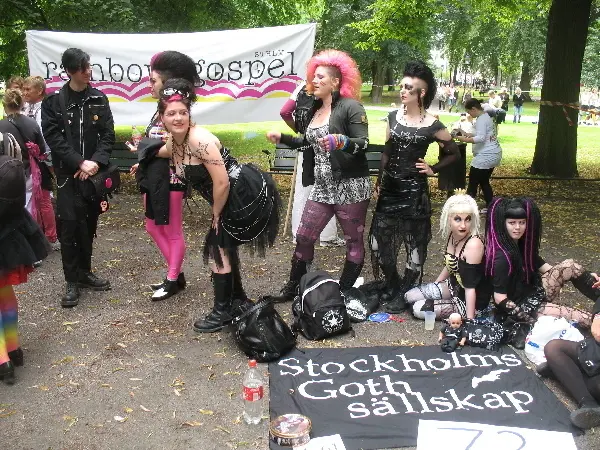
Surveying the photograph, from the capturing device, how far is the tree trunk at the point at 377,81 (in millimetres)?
32531

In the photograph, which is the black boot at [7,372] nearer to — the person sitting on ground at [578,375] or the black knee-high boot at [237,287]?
the black knee-high boot at [237,287]

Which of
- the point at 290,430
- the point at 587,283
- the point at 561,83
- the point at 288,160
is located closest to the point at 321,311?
the point at 290,430

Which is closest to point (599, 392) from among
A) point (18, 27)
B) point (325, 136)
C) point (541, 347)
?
point (541, 347)

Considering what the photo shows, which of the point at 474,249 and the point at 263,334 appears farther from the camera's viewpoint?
the point at 474,249

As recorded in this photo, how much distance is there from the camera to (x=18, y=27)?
11.2 m

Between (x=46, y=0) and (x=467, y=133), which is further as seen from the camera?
(x=46, y=0)

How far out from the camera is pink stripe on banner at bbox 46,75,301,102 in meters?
7.80

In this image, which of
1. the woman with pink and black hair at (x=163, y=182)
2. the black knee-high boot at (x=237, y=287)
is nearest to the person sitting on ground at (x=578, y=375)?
the black knee-high boot at (x=237, y=287)

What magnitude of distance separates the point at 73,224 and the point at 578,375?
3.89 metres

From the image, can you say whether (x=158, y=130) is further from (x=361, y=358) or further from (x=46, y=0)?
(x=46, y=0)

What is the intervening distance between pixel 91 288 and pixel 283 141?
2.24m

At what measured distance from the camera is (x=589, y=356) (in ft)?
11.4

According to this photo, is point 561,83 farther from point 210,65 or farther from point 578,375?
point 578,375

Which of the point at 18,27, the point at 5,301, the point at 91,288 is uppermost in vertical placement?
the point at 18,27
